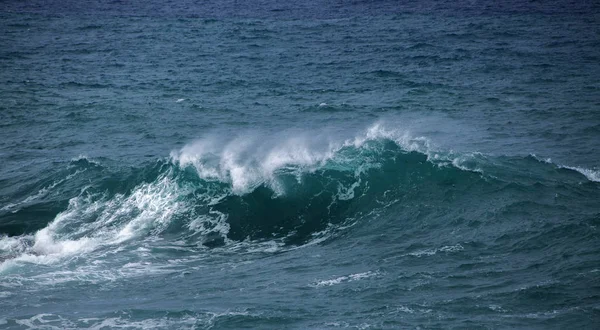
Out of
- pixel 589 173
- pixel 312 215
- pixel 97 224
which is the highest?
pixel 97 224

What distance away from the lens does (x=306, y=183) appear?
3550 centimetres

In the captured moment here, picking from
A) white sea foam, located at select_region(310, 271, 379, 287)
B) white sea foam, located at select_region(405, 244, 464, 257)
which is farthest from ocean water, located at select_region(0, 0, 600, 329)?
white sea foam, located at select_region(405, 244, 464, 257)

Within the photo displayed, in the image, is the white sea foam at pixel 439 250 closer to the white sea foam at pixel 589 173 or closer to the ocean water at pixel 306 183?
the ocean water at pixel 306 183

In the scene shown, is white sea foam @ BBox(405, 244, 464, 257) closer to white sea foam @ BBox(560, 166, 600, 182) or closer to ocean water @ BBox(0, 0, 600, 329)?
ocean water @ BBox(0, 0, 600, 329)

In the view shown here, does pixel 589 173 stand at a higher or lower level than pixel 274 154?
lower

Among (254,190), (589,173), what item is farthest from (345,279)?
(589,173)

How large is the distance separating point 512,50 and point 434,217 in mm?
34443

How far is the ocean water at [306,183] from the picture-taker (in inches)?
947

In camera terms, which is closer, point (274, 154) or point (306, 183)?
point (306, 183)

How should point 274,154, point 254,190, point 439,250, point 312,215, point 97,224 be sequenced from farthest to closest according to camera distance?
point 274,154
point 254,190
point 312,215
point 97,224
point 439,250

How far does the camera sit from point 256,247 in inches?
1212

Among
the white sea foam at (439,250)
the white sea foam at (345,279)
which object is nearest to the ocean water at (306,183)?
the white sea foam at (345,279)

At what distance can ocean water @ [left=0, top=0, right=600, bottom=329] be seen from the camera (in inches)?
947

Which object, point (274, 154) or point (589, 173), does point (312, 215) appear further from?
point (589, 173)
